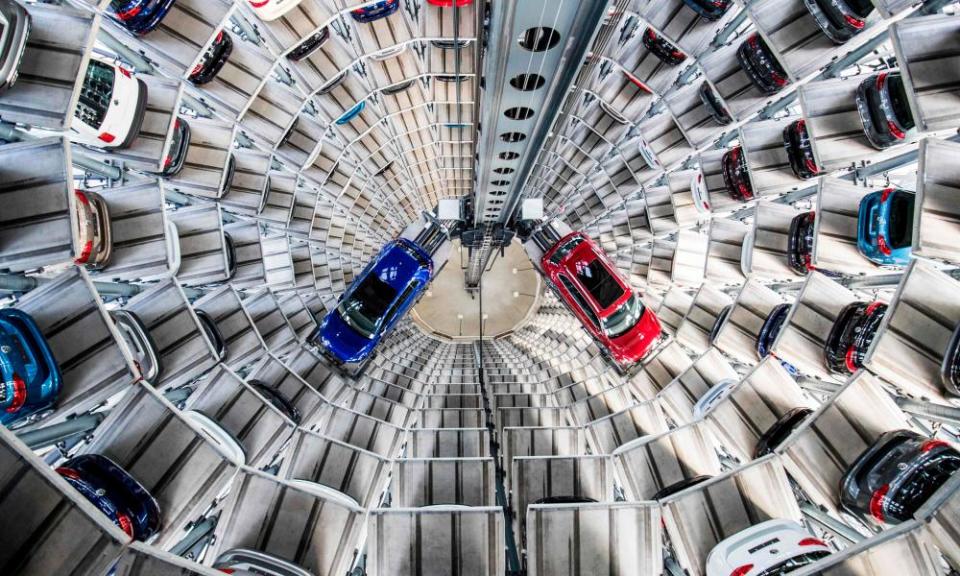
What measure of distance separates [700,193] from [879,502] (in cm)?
912

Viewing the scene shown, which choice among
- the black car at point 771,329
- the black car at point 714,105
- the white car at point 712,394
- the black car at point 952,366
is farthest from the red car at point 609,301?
the black car at point 952,366

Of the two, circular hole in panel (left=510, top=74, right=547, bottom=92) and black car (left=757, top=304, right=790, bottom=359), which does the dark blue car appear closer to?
circular hole in panel (left=510, top=74, right=547, bottom=92)

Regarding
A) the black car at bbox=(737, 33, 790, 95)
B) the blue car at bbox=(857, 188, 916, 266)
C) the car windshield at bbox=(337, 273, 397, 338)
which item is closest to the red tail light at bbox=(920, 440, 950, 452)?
the blue car at bbox=(857, 188, 916, 266)

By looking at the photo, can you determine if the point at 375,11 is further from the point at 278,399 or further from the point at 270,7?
the point at 278,399

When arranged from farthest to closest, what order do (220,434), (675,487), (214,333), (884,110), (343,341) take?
(343,341) → (214,333) → (220,434) → (675,487) → (884,110)

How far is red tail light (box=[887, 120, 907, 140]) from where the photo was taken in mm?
7004

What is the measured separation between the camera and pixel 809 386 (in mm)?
10289

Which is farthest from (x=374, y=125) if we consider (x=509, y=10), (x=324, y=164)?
(x=509, y=10)

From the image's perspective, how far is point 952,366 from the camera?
5.79 metres

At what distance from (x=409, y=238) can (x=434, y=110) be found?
6898mm

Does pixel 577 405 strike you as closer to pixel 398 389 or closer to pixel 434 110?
pixel 398 389

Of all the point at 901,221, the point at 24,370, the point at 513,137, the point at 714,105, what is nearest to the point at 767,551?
the point at 901,221

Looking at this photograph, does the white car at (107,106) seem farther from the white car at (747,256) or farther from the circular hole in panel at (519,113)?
the white car at (747,256)

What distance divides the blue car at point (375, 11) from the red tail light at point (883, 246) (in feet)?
39.6
